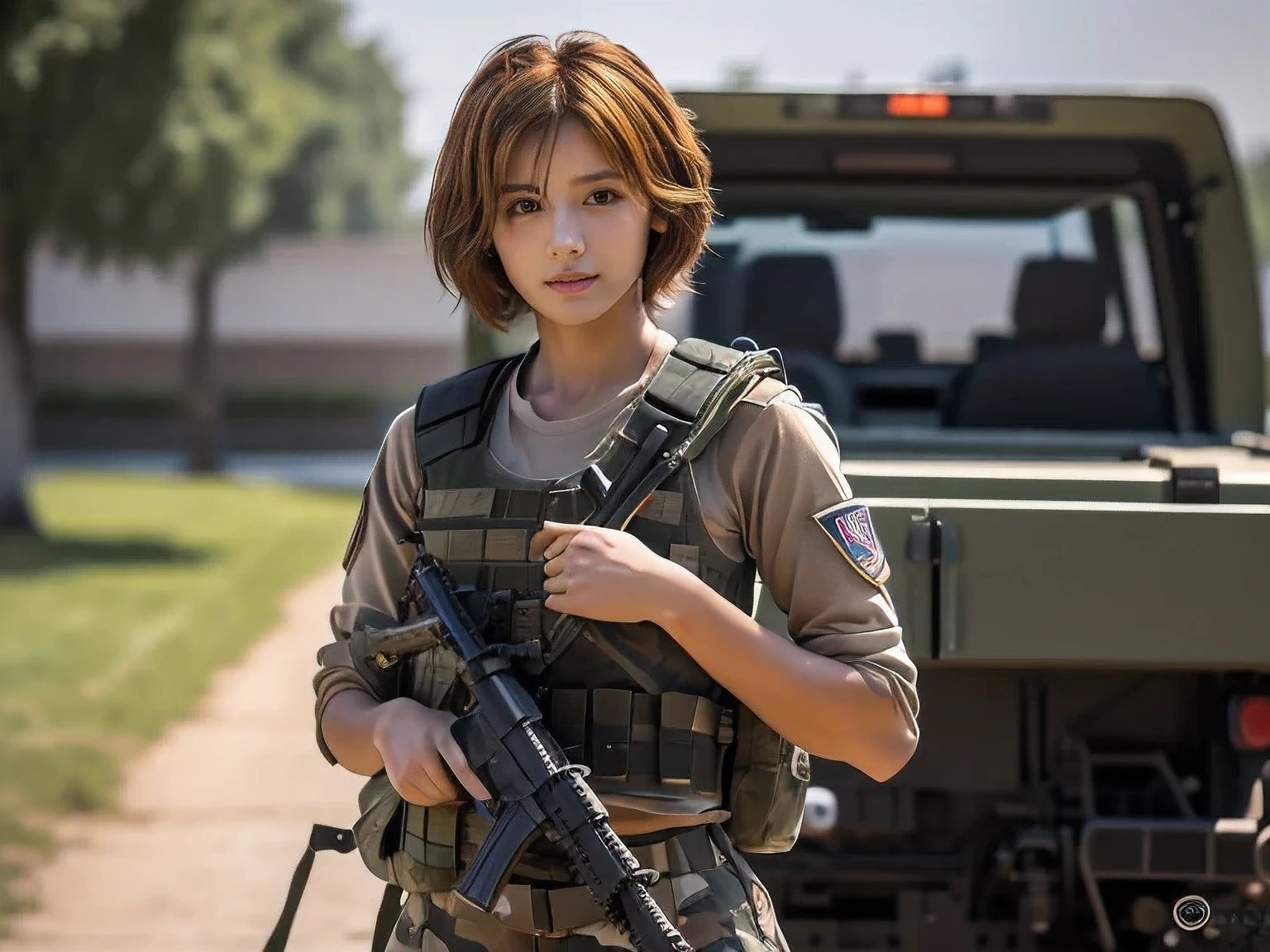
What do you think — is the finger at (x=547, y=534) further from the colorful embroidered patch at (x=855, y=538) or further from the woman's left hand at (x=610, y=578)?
the colorful embroidered patch at (x=855, y=538)

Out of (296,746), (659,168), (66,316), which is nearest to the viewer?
(659,168)

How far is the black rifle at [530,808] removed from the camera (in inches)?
76.5

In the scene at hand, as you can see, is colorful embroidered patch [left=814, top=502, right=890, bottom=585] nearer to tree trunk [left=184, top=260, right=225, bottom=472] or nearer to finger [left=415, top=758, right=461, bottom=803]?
finger [left=415, top=758, right=461, bottom=803]

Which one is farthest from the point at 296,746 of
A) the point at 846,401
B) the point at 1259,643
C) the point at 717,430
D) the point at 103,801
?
the point at 717,430

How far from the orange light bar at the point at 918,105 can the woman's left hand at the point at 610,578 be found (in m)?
2.88

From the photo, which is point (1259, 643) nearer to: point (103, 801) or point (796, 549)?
point (796, 549)

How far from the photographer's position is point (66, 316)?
4712 cm

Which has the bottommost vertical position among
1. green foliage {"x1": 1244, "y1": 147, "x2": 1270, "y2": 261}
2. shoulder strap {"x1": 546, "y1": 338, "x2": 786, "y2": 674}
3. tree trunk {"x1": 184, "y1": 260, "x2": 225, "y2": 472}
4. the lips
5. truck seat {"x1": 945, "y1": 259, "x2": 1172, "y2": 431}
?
shoulder strap {"x1": 546, "y1": 338, "x2": 786, "y2": 674}

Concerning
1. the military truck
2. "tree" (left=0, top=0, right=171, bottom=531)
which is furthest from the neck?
"tree" (left=0, top=0, right=171, bottom=531)

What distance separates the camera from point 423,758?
6.60 feet

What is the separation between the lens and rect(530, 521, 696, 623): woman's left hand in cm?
198

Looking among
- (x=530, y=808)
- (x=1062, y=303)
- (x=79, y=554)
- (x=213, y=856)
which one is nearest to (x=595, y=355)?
(x=530, y=808)

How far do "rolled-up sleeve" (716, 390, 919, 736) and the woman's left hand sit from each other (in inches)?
5.5

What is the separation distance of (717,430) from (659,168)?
1.05ft
